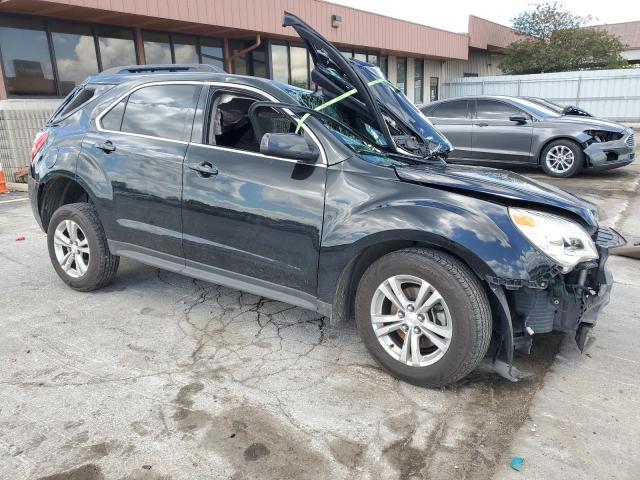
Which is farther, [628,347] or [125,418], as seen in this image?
[628,347]

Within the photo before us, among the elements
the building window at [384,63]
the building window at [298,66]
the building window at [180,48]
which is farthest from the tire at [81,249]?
the building window at [384,63]

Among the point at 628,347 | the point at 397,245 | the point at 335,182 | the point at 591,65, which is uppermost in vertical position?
the point at 591,65

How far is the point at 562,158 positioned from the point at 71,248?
838 cm

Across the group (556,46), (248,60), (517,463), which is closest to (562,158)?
(517,463)

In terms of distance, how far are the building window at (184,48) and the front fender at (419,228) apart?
11.8 metres

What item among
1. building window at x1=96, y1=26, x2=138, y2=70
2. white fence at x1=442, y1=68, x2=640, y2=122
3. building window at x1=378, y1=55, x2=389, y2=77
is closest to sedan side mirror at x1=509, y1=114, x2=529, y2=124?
building window at x1=96, y1=26, x2=138, y2=70

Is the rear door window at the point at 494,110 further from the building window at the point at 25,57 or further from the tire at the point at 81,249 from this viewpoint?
the building window at the point at 25,57

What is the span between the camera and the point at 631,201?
7.73 metres

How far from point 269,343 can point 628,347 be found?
2362 mm

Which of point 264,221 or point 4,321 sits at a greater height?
point 264,221

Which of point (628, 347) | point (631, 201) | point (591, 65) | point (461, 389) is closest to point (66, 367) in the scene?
point (461, 389)

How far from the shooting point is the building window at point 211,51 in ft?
45.7

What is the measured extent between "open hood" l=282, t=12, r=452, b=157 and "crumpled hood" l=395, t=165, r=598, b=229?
0.51 metres

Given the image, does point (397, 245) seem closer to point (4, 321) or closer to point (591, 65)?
point (4, 321)
